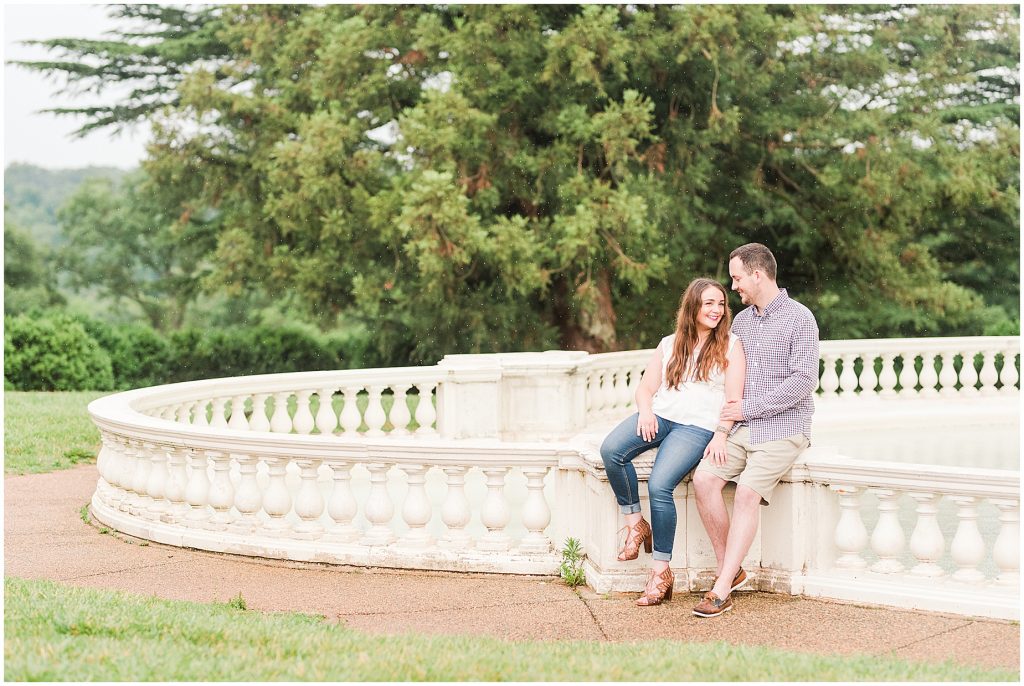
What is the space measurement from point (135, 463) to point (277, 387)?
3020mm

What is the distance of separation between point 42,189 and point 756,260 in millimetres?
71974

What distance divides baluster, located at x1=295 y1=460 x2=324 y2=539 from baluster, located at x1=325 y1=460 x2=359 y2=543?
0.09 m

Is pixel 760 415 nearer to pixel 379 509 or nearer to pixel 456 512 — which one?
pixel 456 512

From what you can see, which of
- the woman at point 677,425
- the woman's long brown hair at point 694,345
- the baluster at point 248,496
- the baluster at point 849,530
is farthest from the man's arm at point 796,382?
the baluster at point 248,496

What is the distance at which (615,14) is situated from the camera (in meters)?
19.6

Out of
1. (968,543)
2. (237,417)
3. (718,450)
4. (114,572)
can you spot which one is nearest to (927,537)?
(968,543)

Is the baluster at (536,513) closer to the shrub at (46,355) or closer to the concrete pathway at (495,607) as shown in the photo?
the concrete pathway at (495,607)

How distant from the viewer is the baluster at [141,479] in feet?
27.4

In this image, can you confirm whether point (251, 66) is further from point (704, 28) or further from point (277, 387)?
point (277, 387)

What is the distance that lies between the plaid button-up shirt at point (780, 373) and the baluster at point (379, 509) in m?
2.25

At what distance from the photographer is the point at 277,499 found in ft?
24.5

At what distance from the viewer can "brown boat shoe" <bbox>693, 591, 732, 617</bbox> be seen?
5.98 m

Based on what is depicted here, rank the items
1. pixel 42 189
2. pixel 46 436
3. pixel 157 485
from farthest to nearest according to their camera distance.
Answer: pixel 42 189 < pixel 46 436 < pixel 157 485

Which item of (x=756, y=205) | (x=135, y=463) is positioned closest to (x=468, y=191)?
(x=756, y=205)
